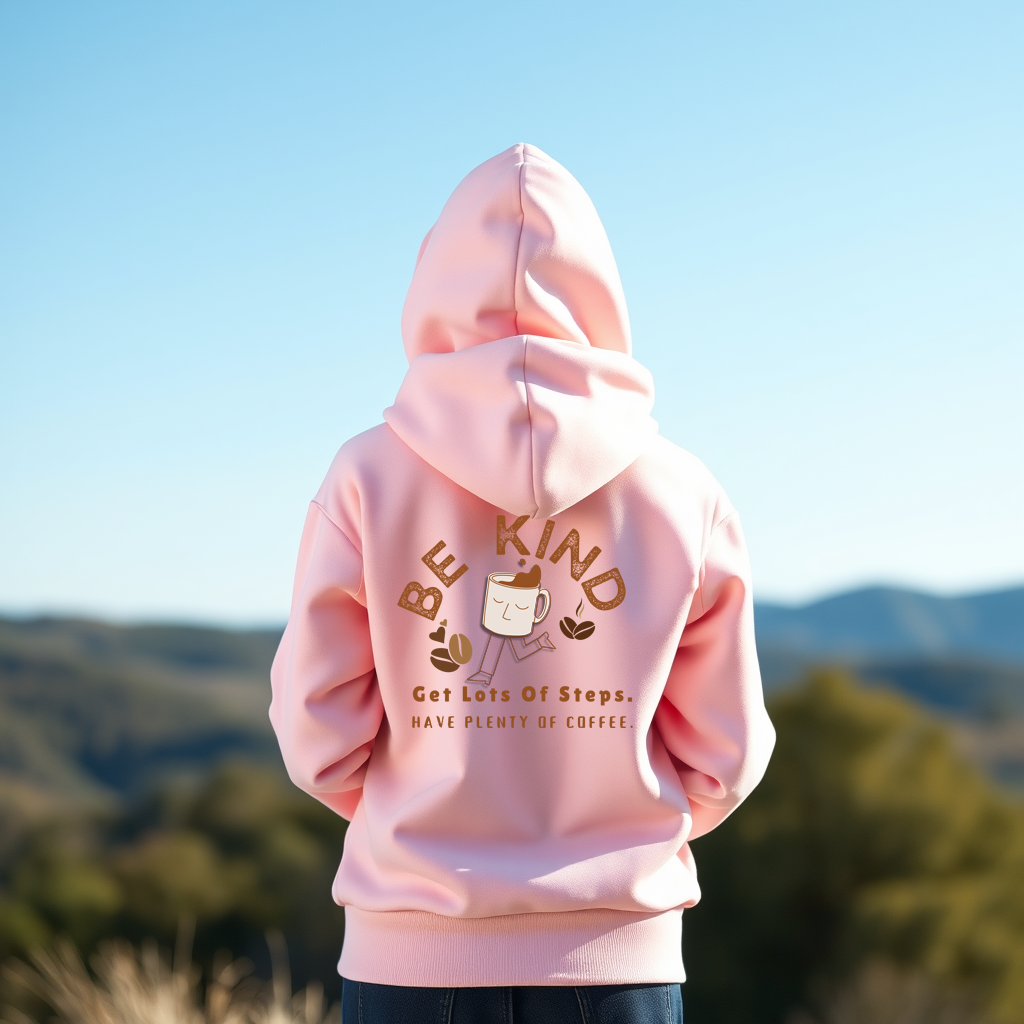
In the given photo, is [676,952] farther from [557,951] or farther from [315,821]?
[315,821]

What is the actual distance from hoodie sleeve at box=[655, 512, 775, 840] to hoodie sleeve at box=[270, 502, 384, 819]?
38 centimetres

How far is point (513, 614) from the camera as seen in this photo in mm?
1319

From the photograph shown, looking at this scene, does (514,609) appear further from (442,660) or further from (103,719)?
(103,719)

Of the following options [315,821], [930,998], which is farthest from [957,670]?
[930,998]

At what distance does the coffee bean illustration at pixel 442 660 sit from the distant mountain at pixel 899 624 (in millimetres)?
26804

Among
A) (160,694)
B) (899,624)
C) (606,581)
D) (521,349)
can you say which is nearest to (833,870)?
(606,581)

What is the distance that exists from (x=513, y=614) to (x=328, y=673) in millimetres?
224

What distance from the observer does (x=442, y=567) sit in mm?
1324

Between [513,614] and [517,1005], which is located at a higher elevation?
[513,614]

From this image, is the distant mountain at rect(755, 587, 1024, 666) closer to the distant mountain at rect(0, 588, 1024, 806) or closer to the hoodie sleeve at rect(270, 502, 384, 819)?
the distant mountain at rect(0, 588, 1024, 806)

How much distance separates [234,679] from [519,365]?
2768 cm

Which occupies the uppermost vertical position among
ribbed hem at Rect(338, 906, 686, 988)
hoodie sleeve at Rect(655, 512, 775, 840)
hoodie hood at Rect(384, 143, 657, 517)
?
hoodie hood at Rect(384, 143, 657, 517)

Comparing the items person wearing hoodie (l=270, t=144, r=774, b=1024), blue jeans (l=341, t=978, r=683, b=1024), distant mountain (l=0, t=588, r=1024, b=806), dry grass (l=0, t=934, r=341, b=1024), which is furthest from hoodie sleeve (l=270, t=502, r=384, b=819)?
distant mountain (l=0, t=588, r=1024, b=806)

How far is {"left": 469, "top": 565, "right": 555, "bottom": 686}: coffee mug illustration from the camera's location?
131 cm
